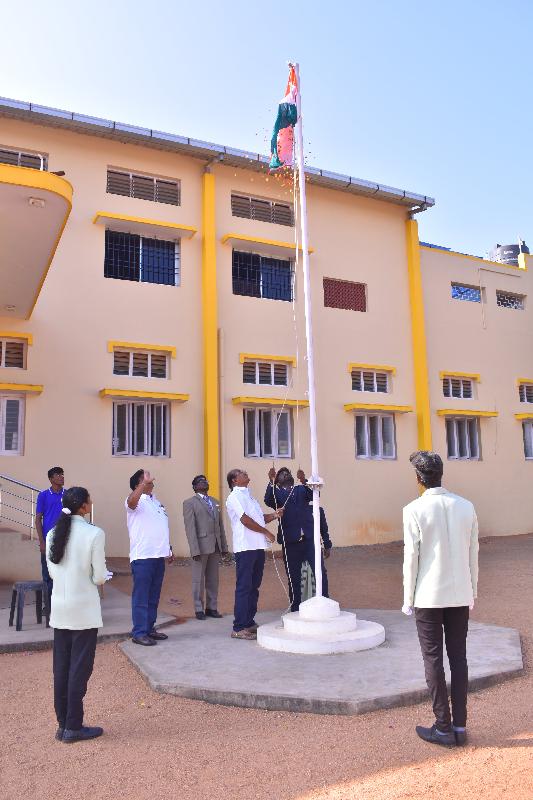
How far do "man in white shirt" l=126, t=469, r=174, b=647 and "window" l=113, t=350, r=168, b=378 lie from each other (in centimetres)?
668

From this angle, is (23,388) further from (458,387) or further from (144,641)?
(458,387)

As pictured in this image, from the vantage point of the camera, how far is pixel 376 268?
619 inches

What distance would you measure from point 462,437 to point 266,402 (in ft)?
18.8

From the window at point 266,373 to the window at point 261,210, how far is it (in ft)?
10.9

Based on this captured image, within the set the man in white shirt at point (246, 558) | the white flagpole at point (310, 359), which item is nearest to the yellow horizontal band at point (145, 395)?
the white flagpole at point (310, 359)

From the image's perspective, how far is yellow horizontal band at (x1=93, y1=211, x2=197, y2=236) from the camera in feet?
41.2

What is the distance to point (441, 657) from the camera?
373 centimetres

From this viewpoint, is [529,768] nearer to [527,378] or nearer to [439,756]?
[439,756]

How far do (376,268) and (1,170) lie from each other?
34.7 feet

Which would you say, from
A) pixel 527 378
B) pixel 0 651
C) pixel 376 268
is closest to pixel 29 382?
pixel 0 651

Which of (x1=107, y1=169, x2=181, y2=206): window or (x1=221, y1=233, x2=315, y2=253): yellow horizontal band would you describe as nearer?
(x1=107, y1=169, x2=181, y2=206): window

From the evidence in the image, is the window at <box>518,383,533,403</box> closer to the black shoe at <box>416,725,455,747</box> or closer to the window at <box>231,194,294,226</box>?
the window at <box>231,194,294,226</box>

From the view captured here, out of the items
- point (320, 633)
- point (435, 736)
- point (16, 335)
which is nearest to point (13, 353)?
point (16, 335)

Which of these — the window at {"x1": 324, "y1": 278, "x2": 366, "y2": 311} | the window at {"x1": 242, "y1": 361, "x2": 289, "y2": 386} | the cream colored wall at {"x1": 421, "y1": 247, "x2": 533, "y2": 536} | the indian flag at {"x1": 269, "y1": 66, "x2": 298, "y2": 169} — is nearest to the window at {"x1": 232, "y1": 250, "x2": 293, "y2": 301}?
the window at {"x1": 324, "y1": 278, "x2": 366, "y2": 311}
